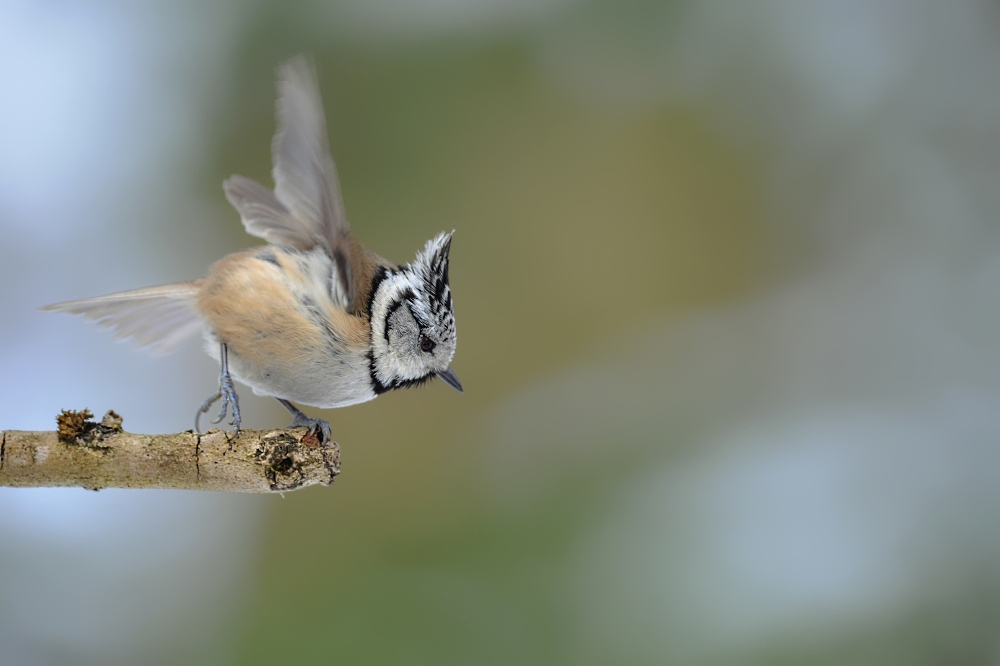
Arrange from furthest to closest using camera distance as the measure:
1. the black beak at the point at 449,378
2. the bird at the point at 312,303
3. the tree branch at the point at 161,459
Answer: the black beak at the point at 449,378 → the bird at the point at 312,303 → the tree branch at the point at 161,459

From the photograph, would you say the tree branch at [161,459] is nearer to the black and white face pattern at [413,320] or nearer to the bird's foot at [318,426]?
the bird's foot at [318,426]

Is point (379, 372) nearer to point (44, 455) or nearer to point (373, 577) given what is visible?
point (44, 455)

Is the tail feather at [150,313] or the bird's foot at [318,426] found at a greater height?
the tail feather at [150,313]

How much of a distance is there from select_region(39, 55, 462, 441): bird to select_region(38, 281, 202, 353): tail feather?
15 millimetres

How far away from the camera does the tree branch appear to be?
39.9 inches

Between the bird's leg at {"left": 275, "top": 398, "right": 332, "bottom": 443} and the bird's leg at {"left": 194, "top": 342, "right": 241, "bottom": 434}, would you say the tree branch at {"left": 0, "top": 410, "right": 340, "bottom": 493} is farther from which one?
the bird's leg at {"left": 194, "top": 342, "right": 241, "bottom": 434}

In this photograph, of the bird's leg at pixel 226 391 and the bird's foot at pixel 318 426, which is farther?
→ the bird's leg at pixel 226 391

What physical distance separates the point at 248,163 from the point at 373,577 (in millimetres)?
1167

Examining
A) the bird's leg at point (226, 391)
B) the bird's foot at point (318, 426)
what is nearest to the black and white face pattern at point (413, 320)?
the bird's foot at point (318, 426)

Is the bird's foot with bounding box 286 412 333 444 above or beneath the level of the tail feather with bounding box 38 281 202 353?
beneath

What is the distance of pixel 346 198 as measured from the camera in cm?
207

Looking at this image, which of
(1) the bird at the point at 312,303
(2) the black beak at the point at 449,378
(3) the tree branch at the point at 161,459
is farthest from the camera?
(2) the black beak at the point at 449,378

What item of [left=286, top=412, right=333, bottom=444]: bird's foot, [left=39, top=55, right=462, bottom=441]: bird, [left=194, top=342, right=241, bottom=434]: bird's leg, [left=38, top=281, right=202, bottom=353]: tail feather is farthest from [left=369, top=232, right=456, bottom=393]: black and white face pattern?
[left=38, top=281, right=202, bottom=353]: tail feather

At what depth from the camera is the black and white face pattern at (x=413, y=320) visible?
1.25 m
